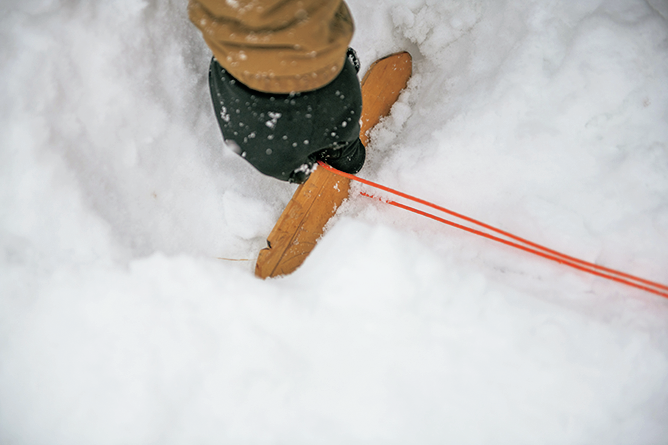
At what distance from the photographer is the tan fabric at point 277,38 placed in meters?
0.45

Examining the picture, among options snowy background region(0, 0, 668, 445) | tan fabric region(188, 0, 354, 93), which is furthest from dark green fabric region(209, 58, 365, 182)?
snowy background region(0, 0, 668, 445)

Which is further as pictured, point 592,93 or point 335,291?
point 592,93

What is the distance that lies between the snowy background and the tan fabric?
305mm

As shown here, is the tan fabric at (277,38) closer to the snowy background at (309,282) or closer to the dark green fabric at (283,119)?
the dark green fabric at (283,119)

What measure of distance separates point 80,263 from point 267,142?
406 mm

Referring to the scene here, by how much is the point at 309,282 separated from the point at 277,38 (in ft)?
1.39

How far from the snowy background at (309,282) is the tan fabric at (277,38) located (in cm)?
31

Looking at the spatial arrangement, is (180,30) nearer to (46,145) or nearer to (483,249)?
(46,145)

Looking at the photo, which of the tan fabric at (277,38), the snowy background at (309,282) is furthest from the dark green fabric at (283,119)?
the snowy background at (309,282)

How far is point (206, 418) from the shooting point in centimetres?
60

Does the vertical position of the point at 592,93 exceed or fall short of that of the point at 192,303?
it exceeds it

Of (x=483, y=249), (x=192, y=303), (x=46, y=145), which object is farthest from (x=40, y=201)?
(x=483, y=249)

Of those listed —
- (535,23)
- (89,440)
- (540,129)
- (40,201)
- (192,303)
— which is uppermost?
(535,23)

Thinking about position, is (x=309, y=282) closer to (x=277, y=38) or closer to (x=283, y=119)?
(x=283, y=119)
